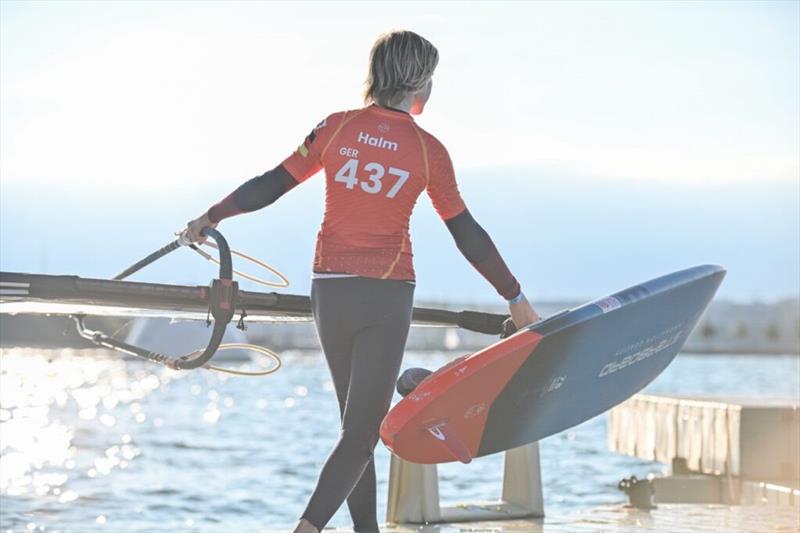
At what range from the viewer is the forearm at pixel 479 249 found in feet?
17.2

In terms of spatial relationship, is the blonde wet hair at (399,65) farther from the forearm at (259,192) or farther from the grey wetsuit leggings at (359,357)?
the grey wetsuit leggings at (359,357)

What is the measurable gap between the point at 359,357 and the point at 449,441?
0.49 m

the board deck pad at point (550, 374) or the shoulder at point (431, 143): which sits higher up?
the shoulder at point (431, 143)

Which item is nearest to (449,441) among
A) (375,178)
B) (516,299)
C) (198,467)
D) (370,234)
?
(516,299)

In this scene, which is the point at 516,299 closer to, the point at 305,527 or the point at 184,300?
the point at 305,527

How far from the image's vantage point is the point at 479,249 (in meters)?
5.26

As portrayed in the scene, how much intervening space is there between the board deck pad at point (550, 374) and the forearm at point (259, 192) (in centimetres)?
88

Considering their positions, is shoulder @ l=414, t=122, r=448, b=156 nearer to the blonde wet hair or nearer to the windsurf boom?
the blonde wet hair

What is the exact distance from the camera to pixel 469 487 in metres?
19.1

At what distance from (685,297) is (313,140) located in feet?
5.43

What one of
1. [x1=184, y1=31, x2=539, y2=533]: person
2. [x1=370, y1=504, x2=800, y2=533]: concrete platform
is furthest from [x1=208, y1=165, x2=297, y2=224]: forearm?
[x1=370, y1=504, x2=800, y2=533]: concrete platform

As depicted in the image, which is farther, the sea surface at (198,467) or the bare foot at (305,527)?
the sea surface at (198,467)

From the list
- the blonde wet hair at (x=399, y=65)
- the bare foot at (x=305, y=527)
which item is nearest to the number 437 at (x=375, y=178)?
the blonde wet hair at (x=399, y=65)

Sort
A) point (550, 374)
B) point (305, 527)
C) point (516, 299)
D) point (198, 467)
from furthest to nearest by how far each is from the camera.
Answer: point (198, 467)
point (550, 374)
point (516, 299)
point (305, 527)
